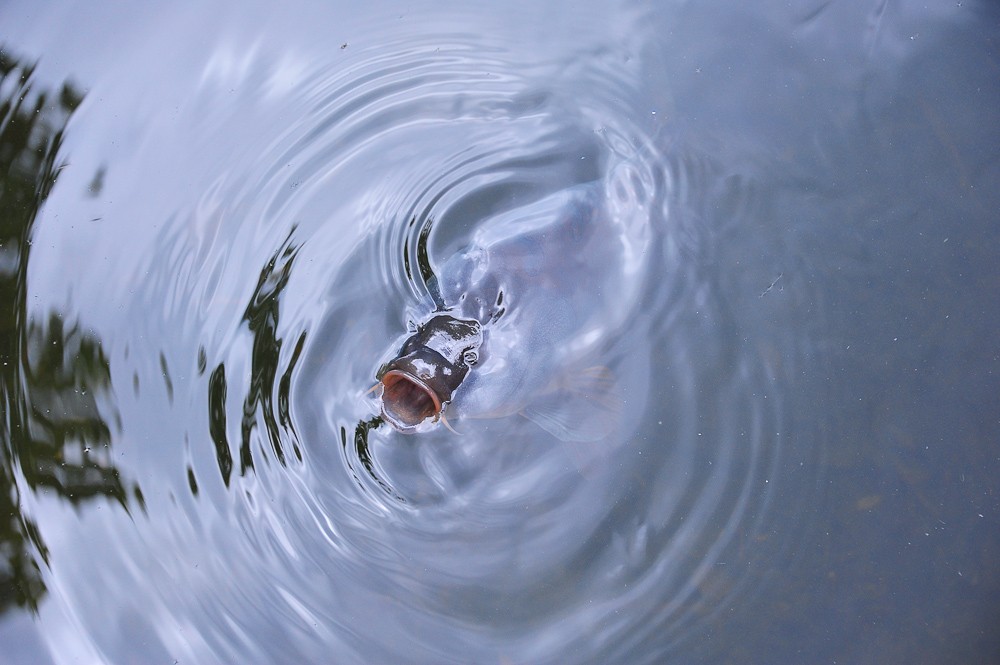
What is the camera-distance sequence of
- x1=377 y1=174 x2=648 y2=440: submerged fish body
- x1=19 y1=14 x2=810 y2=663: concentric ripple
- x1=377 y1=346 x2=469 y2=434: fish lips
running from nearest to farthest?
x1=377 y1=346 x2=469 y2=434: fish lips
x1=19 y1=14 x2=810 y2=663: concentric ripple
x1=377 y1=174 x2=648 y2=440: submerged fish body

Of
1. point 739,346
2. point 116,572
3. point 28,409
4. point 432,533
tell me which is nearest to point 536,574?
point 432,533

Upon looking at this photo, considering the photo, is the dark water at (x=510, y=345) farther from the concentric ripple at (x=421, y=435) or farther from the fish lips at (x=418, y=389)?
the fish lips at (x=418, y=389)

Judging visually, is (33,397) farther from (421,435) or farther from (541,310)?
(541,310)

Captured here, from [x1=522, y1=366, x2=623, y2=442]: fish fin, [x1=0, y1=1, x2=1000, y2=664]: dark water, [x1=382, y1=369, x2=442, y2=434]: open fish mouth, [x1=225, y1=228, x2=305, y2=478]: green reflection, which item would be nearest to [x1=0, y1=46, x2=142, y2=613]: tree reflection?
[x1=0, y1=1, x2=1000, y2=664]: dark water

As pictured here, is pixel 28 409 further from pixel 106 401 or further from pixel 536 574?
pixel 536 574

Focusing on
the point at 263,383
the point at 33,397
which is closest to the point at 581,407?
the point at 263,383

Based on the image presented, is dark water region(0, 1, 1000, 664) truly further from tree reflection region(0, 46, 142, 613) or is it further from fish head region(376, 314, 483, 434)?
fish head region(376, 314, 483, 434)
